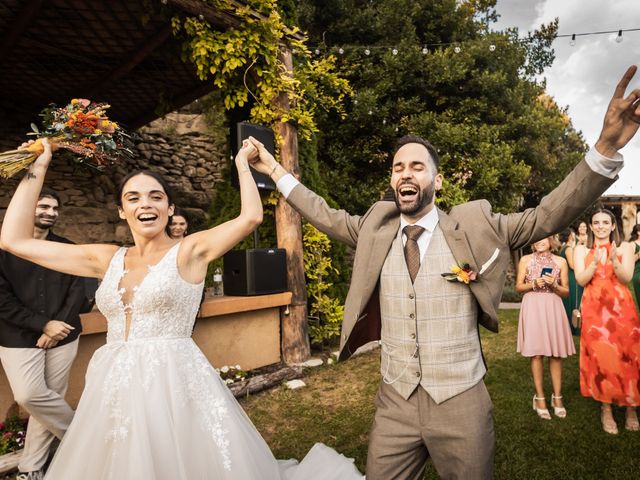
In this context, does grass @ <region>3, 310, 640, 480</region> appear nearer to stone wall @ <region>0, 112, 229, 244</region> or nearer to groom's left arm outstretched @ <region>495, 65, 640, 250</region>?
groom's left arm outstretched @ <region>495, 65, 640, 250</region>

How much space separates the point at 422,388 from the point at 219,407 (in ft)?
3.36

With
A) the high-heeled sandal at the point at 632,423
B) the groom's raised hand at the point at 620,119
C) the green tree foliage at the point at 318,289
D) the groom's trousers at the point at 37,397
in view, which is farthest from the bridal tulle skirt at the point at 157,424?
the green tree foliage at the point at 318,289

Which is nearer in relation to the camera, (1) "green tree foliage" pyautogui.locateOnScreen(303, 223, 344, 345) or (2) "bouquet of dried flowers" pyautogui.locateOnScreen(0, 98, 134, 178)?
(2) "bouquet of dried flowers" pyautogui.locateOnScreen(0, 98, 134, 178)

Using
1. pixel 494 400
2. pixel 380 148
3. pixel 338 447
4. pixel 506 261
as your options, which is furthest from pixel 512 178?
pixel 506 261

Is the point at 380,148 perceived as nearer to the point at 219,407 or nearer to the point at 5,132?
the point at 5,132

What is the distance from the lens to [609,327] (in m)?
4.23

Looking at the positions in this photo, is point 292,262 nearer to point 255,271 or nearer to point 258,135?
point 255,271

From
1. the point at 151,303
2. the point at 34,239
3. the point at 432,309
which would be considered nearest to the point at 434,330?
the point at 432,309

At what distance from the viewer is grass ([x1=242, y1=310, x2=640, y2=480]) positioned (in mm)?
3508

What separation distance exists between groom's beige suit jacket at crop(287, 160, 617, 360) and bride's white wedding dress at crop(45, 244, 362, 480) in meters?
0.72

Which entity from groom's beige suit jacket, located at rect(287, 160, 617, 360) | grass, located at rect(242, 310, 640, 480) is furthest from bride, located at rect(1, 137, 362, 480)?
grass, located at rect(242, 310, 640, 480)

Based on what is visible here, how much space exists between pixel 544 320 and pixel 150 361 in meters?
4.10

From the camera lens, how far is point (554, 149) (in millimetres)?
15594

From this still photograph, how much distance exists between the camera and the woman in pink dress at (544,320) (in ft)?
14.8
